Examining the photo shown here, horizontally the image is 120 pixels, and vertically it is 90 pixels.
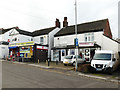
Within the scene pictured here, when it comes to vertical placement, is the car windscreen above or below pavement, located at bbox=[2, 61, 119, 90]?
above

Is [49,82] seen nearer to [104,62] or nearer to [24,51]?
[104,62]

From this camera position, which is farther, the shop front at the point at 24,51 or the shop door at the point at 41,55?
the shop door at the point at 41,55

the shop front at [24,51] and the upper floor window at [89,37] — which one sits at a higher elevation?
the upper floor window at [89,37]

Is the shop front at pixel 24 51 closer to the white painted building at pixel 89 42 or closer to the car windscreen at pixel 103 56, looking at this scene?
the white painted building at pixel 89 42

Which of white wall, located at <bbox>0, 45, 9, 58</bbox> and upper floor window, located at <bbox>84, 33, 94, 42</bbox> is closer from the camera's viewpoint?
upper floor window, located at <bbox>84, 33, 94, 42</bbox>

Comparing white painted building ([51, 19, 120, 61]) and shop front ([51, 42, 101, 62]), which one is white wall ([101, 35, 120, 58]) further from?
shop front ([51, 42, 101, 62])

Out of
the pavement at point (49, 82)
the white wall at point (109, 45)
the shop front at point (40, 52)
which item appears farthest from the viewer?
the shop front at point (40, 52)

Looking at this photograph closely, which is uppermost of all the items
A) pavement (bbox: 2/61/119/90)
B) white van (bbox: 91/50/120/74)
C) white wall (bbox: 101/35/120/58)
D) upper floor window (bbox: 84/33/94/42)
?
upper floor window (bbox: 84/33/94/42)

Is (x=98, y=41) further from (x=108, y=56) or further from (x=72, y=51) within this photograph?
(x=108, y=56)

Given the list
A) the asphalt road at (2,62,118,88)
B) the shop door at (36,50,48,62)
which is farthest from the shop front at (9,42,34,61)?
the asphalt road at (2,62,118,88)

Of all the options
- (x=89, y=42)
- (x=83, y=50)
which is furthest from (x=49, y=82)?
(x=89, y=42)

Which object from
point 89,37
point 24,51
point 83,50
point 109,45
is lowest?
point 24,51

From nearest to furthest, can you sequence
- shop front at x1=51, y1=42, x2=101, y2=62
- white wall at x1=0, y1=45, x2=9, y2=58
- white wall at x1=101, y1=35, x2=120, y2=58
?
white wall at x1=101, y1=35, x2=120, y2=58, shop front at x1=51, y1=42, x2=101, y2=62, white wall at x1=0, y1=45, x2=9, y2=58

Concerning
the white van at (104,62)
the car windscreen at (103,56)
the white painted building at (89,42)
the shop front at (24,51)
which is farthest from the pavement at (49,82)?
the shop front at (24,51)
